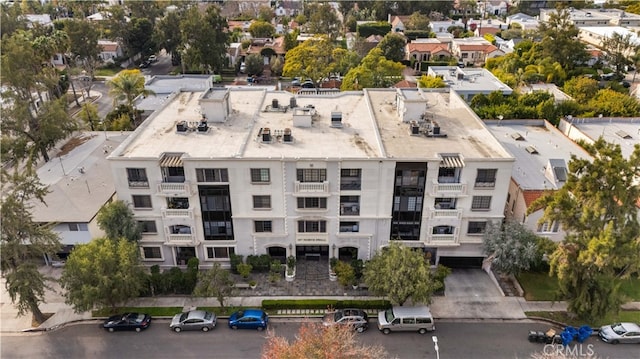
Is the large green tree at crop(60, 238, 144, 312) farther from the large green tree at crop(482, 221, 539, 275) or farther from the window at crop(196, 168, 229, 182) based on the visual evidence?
the large green tree at crop(482, 221, 539, 275)

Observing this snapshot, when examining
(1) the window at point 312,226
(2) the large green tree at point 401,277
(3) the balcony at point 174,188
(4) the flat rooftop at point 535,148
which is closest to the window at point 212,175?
(3) the balcony at point 174,188

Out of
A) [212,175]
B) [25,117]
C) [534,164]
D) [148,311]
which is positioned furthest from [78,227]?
[534,164]

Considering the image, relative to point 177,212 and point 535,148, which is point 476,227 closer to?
point 535,148

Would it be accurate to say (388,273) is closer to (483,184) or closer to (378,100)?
(483,184)

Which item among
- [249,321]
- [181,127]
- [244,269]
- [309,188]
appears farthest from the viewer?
[181,127]

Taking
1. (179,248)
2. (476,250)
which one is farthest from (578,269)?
(179,248)

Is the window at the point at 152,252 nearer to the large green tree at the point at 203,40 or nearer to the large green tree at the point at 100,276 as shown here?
the large green tree at the point at 100,276
